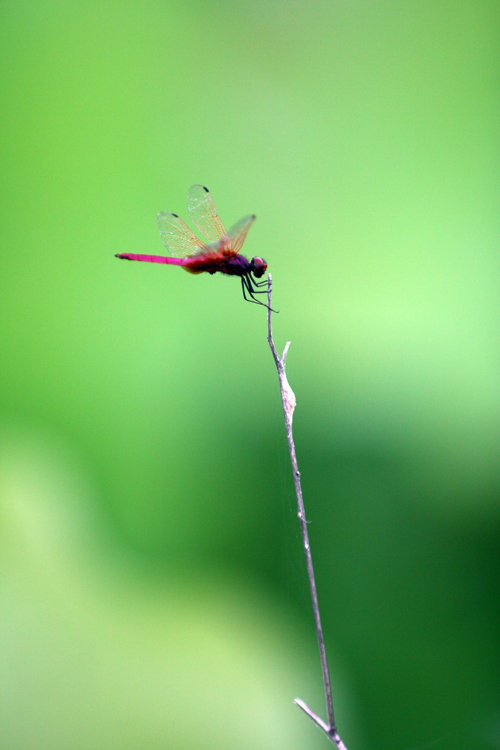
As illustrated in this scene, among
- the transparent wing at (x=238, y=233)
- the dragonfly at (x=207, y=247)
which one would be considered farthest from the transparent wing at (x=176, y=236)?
the transparent wing at (x=238, y=233)

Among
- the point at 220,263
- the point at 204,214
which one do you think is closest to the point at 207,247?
the point at 220,263

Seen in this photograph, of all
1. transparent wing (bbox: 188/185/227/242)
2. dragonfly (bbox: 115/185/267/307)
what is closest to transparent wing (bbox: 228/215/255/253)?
dragonfly (bbox: 115/185/267/307)

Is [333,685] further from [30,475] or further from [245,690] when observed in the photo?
[30,475]

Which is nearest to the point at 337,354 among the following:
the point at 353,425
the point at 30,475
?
the point at 353,425

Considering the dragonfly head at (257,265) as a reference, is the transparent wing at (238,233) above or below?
above

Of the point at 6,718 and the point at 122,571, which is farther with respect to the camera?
the point at 122,571

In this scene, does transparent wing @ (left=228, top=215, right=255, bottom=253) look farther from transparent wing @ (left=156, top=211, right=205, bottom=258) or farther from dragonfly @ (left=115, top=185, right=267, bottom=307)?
transparent wing @ (left=156, top=211, right=205, bottom=258)

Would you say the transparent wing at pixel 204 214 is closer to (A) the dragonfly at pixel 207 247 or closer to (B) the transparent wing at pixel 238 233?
(A) the dragonfly at pixel 207 247
